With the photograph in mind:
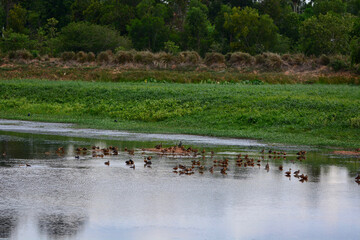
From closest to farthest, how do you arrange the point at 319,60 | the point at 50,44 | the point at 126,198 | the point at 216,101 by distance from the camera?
the point at 126,198, the point at 216,101, the point at 319,60, the point at 50,44

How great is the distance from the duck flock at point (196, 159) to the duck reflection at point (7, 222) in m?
4.36

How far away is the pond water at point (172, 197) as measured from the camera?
8.33 metres

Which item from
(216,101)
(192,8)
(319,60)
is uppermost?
(192,8)

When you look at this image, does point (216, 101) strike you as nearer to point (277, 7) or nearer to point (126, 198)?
point (126, 198)

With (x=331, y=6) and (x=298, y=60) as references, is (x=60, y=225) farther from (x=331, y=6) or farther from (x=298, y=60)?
(x=331, y=6)

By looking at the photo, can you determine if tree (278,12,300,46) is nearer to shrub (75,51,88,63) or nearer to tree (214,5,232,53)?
tree (214,5,232,53)

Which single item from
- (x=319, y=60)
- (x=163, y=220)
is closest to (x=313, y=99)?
(x=163, y=220)

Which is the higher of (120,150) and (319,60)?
(319,60)

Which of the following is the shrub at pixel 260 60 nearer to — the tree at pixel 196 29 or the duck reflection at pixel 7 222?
the tree at pixel 196 29

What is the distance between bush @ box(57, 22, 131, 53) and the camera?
213ft

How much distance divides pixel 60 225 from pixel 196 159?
6.61m

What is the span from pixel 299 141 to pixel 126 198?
30.6 feet

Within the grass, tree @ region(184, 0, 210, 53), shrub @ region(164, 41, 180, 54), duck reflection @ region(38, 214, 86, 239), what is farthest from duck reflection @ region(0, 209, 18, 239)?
tree @ region(184, 0, 210, 53)

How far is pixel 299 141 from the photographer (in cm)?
1850
